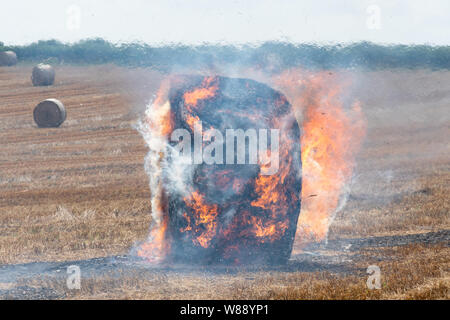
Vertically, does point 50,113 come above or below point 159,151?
below

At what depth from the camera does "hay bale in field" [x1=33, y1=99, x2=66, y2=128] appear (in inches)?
1618

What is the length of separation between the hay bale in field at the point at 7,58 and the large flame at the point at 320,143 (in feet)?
213

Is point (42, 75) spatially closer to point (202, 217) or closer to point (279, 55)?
point (279, 55)

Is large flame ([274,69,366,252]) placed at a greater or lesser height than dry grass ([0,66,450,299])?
greater

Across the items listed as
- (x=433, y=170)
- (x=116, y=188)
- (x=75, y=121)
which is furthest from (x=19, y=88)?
(x=433, y=170)

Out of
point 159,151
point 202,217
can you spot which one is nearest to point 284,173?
point 202,217

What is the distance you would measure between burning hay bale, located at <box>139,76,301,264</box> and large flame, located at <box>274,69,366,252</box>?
1.23 meters

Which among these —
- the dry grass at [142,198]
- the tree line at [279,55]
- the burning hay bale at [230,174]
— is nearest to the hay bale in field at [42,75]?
the dry grass at [142,198]

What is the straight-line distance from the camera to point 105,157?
30562 mm

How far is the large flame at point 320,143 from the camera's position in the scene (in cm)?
1459

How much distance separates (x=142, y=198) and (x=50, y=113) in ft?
72.4

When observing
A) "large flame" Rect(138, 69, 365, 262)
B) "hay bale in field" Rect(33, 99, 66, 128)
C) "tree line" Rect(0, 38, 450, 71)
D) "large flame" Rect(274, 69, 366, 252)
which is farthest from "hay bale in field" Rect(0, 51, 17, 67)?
"large flame" Rect(274, 69, 366, 252)

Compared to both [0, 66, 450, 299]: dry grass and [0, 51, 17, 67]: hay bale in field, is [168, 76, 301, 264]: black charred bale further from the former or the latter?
[0, 51, 17, 67]: hay bale in field

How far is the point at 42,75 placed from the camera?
5900 cm
